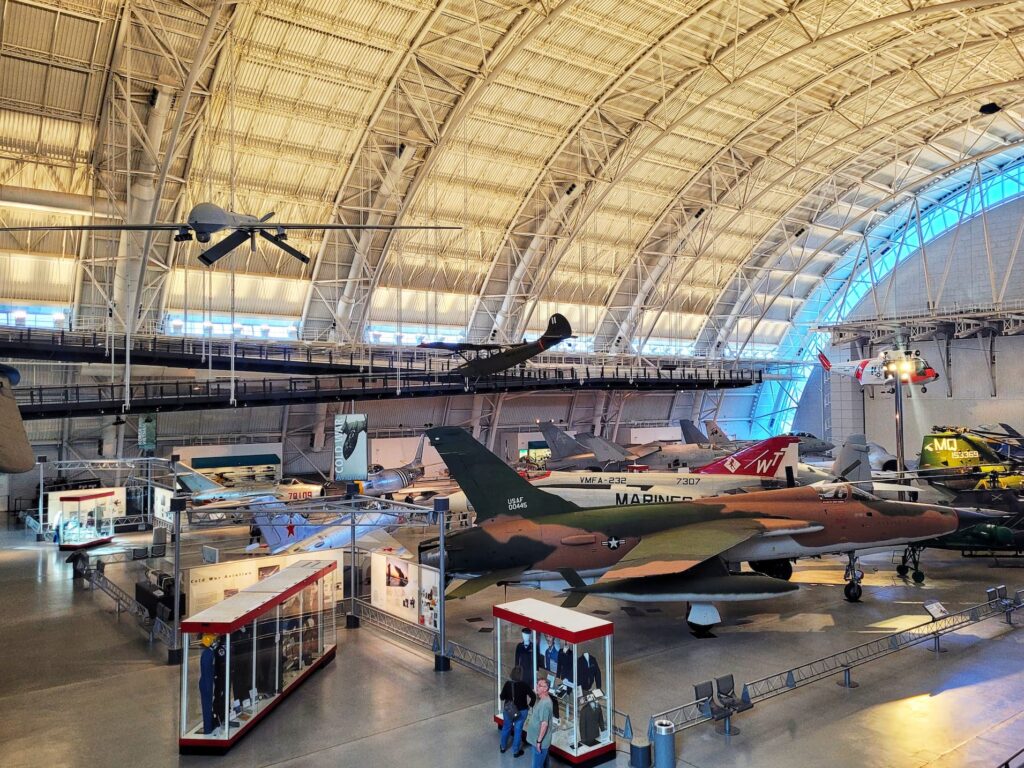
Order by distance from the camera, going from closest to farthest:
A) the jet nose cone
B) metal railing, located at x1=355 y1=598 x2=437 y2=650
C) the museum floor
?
the museum floor < metal railing, located at x1=355 y1=598 x2=437 y2=650 < the jet nose cone

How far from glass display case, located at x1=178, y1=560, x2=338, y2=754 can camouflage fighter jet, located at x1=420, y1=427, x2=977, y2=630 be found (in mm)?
3247

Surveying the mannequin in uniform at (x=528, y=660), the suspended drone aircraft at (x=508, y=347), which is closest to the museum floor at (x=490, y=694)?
the mannequin in uniform at (x=528, y=660)

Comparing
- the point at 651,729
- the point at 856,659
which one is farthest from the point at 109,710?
the point at 856,659

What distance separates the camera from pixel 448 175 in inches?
1304

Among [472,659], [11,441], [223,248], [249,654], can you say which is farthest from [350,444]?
[11,441]

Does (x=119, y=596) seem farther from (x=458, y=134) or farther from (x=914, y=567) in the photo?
(x=458, y=134)

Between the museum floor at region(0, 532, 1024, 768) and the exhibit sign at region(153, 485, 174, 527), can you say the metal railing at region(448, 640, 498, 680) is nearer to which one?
the museum floor at region(0, 532, 1024, 768)

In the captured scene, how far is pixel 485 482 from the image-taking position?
15.1 metres

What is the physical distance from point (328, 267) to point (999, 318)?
36777 mm

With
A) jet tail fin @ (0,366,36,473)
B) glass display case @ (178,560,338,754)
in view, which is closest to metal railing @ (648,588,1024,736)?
glass display case @ (178,560,338,754)

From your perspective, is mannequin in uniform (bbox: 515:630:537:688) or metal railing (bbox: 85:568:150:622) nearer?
mannequin in uniform (bbox: 515:630:537:688)

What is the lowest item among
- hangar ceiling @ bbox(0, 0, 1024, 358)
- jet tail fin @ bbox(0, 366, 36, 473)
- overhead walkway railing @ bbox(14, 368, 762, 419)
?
jet tail fin @ bbox(0, 366, 36, 473)

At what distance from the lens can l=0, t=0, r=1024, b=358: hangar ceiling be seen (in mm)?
24609

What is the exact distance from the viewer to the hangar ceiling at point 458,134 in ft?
80.7
